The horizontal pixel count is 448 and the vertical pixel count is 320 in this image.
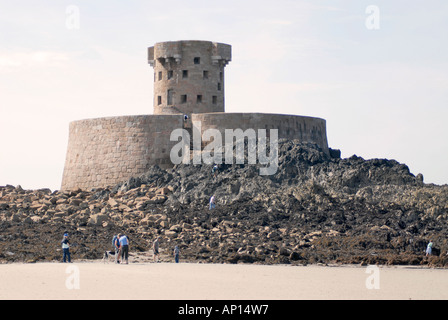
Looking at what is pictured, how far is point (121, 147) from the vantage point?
36.9 m

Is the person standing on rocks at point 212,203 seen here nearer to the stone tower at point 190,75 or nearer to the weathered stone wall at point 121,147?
the weathered stone wall at point 121,147

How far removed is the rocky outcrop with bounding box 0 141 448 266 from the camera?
25797mm

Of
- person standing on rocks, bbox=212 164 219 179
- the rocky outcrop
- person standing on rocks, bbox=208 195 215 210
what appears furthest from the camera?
person standing on rocks, bbox=212 164 219 179

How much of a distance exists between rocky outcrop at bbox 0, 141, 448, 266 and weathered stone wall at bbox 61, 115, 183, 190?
35.7 inches

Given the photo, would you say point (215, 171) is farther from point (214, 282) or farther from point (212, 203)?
point (214, 282)

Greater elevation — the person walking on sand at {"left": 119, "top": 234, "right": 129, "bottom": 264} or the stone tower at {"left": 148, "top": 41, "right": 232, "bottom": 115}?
the stone tower at {"left": 148, "top": 41, "right": 232, "bottom": 115}

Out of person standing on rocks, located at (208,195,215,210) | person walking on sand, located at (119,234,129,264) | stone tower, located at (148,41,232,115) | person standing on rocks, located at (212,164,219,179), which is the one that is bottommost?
person walking on sand, located at (119,234,129,264)

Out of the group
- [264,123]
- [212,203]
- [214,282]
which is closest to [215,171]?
[212,203]

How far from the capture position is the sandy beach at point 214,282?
17188 millimetres

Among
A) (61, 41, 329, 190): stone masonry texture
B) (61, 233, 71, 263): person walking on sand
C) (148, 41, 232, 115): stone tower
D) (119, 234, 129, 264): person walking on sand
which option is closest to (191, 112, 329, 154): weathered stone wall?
(61, 41, 329, 190): stone masonry texture

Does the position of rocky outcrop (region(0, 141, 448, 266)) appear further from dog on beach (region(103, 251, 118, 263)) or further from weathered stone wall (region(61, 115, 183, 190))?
weathered stone wall (region(61, 115, 183, 190))
